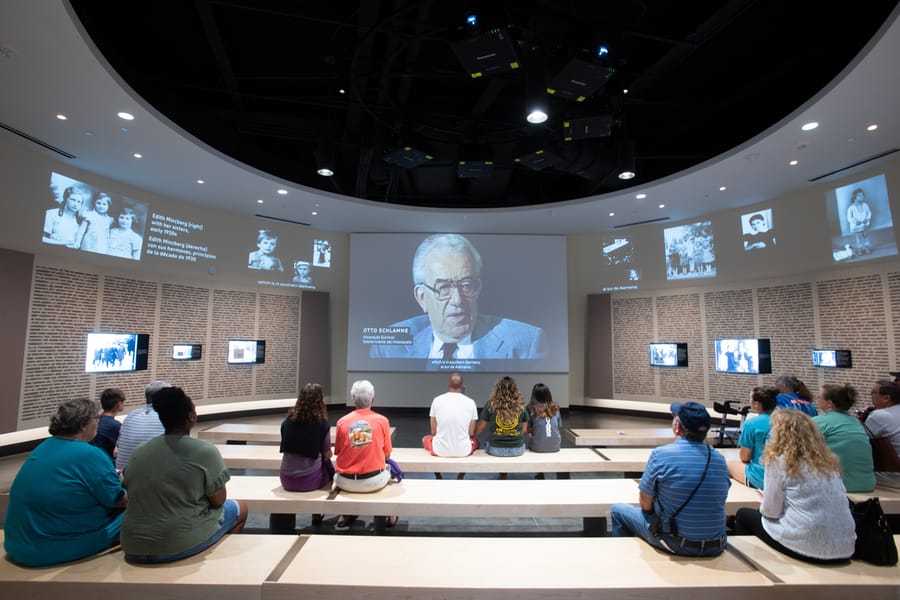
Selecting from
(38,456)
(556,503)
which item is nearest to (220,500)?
(38,456)

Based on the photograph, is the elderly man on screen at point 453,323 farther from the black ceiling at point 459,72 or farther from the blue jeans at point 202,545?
the blue jeans at point 202,545

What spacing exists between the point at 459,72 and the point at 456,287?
17.3ft

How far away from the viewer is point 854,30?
15.2ft

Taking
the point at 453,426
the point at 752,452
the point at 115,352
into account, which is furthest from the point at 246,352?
the point at 752,452

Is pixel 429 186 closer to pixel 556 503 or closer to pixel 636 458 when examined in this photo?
pixel 636 458

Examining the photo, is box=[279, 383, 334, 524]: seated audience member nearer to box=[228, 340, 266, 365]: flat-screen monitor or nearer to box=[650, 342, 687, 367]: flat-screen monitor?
box=[228, 340, 266, 365]: flat-screen monitor

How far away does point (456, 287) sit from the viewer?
32.9 ft

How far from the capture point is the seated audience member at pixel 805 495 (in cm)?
207

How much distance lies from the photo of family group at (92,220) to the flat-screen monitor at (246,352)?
240cm

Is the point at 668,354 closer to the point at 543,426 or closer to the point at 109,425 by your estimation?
the point at 543,426

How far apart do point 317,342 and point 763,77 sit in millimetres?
8983

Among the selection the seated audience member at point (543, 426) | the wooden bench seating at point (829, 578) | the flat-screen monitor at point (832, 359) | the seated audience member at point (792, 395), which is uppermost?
the flat-screen monitor at point (832, 359)

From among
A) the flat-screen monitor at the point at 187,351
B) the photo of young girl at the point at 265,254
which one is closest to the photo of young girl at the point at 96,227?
the flat-screen monitor at the point at 187,351

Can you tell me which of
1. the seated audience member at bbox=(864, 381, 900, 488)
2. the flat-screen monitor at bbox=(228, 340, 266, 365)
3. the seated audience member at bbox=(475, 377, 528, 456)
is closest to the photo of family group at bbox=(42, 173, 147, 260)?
the flat-screen monitor at bbox=(228, 340, 266, 365)
